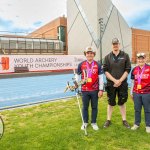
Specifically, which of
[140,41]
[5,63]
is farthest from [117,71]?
[140,41]

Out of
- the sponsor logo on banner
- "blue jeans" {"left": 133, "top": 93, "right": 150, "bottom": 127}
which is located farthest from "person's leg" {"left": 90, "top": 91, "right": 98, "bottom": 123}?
the sponsor logo on banner

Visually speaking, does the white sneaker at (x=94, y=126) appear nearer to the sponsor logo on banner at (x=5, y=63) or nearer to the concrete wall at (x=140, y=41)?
the sponsor logo on banner at (x=5, y=63)

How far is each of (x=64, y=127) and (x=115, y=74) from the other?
174 cm

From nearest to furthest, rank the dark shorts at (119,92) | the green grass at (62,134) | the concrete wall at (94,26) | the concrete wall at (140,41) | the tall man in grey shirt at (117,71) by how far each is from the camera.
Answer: the green grass at (62,134) → the tall man in grey shirt at (117,71) → the dark shorts at (119,92) → the concrete wall at (94,26) → the concrete wall at (140,41)

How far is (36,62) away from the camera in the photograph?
24.1m

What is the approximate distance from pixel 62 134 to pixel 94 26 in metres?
33.4

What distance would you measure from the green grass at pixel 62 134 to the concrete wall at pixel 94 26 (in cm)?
3056

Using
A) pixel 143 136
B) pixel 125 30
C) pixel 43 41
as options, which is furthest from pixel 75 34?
pixel 143 136

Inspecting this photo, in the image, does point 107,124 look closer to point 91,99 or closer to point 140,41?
point 91,99

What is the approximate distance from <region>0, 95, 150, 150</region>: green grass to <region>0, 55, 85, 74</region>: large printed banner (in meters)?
15.3

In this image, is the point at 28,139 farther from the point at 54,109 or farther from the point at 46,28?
the point at 46,28

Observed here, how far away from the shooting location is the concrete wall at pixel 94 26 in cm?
3734

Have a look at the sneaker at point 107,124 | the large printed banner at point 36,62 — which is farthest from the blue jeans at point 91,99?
the large printed banner at point 36,62

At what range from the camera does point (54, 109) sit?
777cm
